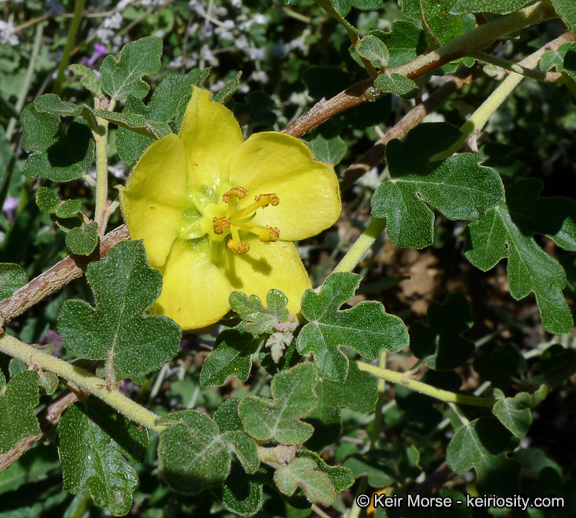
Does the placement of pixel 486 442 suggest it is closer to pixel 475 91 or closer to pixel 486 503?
pixel 486 503

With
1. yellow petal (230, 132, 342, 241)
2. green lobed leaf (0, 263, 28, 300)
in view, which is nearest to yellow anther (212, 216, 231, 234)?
yellow petal (230, 132, 342, 241)

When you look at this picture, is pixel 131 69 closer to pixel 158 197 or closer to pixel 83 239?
pixel 158 197

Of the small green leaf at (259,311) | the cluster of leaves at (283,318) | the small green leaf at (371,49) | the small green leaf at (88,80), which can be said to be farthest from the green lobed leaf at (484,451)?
the small green leaf at (88,80)

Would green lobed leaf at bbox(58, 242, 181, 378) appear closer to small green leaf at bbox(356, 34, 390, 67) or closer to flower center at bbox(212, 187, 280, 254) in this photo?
flower center at bbox(212, 187, 280, 254)

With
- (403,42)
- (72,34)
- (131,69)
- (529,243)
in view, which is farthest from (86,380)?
(72,34)

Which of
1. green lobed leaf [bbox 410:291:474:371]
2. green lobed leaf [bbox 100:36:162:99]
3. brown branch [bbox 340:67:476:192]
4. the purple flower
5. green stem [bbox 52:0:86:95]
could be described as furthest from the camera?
the purple flower
